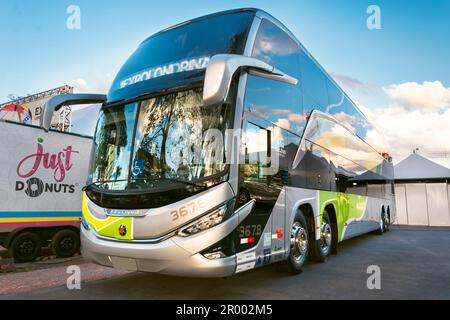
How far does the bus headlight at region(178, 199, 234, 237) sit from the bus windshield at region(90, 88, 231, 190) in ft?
1.31

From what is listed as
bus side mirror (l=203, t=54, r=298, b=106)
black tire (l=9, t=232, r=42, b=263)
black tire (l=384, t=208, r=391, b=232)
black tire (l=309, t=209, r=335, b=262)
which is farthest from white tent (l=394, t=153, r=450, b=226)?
bus side mirror (l=203, t=54, r=298, b=106)

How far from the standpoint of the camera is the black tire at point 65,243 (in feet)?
29.8

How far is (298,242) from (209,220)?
2411 millimetres

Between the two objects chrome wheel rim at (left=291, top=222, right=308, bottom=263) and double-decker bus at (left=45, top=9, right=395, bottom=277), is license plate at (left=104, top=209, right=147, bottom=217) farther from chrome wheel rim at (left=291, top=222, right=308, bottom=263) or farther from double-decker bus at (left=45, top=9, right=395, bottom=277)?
chrome wheel rim at (left=291, top=222, right=308, bottom=263)

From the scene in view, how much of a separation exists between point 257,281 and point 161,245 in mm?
2107

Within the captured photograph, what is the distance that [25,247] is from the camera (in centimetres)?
854

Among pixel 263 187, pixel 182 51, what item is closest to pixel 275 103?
pixel 263 187

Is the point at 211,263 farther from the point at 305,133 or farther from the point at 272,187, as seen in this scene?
the point at 305,133

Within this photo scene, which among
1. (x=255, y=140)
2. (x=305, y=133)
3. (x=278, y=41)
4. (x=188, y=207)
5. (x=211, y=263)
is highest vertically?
(x=278, y=41)

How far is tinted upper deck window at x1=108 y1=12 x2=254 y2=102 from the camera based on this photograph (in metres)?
4.69

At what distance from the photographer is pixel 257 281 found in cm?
549

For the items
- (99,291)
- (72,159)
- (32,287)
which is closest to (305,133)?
(99,291)
